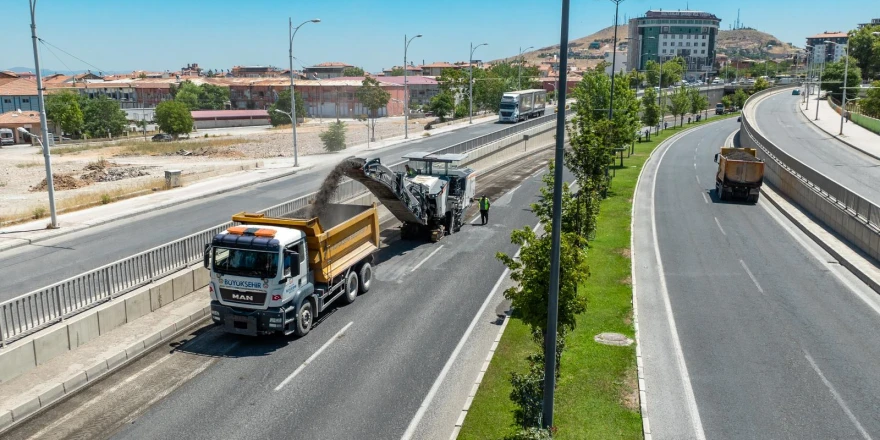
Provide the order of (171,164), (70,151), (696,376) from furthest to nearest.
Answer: (70,151)
(171,164)
(696,376)

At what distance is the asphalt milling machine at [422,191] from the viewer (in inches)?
959

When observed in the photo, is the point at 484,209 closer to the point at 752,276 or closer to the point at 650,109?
the point at 752,276

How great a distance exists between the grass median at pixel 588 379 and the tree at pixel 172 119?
81667 mm

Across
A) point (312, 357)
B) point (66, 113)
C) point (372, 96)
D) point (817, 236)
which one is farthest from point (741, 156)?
point (66, 113)

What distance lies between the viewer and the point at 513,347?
16984 mm

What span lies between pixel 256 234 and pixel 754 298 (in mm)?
14966

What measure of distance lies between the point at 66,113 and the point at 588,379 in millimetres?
106161

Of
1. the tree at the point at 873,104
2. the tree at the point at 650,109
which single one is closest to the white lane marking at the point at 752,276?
the tree at the point at 650,109

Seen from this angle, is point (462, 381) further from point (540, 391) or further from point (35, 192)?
point (35, 192)

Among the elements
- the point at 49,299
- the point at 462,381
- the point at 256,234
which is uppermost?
the point at 256,234

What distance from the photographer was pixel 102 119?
105 metres

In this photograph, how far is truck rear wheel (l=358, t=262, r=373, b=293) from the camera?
21781 mm

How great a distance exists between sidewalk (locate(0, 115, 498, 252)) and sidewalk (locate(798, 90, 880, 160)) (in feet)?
139

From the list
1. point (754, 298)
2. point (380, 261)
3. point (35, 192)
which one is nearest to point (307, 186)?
point (380, 261)
